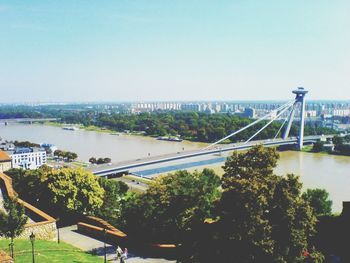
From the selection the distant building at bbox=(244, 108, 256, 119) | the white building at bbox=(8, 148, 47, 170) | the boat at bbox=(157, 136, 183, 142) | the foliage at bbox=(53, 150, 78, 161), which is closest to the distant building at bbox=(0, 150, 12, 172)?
the white building at bbox=(8, 148, 47, 170)

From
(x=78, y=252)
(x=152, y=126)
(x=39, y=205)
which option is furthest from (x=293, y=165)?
(x=152, y=126)

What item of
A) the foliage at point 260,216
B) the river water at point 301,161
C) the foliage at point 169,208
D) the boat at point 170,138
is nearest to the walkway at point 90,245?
the foliage at point 169,208

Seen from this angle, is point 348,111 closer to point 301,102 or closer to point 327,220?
point 301,102

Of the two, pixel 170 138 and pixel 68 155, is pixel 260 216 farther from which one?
pixel 170 138

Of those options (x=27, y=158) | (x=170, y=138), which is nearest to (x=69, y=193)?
(x=27, y=158)

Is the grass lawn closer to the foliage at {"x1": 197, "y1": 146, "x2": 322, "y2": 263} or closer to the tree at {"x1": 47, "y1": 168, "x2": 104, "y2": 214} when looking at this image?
the tree at {"x1": 47, "y1": 168, "x2": 104, "y2": 214}

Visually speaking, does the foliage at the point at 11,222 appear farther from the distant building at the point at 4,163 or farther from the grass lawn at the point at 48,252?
the distant building at the point at 4,163
